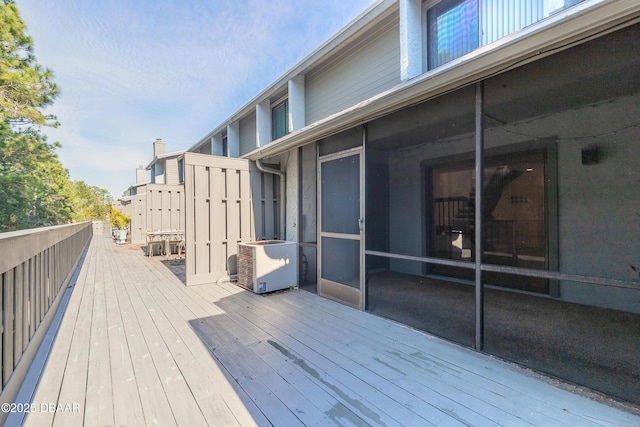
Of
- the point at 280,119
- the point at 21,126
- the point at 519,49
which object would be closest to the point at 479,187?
the point at 519,49

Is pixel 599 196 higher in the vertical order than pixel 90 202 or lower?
lower

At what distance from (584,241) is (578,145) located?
1.35 meters

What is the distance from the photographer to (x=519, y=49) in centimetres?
197

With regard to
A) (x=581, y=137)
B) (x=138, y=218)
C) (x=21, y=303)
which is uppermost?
(x=581, y=137)

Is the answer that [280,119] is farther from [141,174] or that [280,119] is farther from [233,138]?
[141,174]

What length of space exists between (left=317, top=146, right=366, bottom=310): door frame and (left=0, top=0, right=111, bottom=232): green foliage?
11.1 metres

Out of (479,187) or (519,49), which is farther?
(479,187)

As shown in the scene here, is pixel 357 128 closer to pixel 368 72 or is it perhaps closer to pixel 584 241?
pixel 368 72

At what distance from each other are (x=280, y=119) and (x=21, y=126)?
10.6m

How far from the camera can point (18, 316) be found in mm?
2113

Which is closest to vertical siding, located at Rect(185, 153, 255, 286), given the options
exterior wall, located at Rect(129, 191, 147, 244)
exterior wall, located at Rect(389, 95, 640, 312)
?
exterior wall, located at Rect(389, 95, 640, 312)

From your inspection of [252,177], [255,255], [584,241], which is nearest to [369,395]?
[255,255]

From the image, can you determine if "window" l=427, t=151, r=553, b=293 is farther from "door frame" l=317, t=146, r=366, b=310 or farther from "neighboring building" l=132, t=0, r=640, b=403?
"door frame" l=317, t=146, r=366, b=310

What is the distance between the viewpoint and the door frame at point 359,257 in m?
3.67
